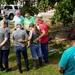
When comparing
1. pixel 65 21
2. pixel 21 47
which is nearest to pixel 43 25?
pixel 21 47

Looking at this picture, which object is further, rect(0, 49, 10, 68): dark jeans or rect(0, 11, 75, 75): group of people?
rect(0, 49, 10, 68): dark jeans

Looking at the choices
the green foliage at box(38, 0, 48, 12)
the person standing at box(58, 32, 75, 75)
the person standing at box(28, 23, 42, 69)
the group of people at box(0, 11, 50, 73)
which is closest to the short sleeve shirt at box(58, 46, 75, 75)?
the person standing at box(58, 32, 75, 75)

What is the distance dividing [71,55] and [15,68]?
15.7ft

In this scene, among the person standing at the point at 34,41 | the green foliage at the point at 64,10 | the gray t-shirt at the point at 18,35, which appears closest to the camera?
the gray t-shirt at the point at 18,35

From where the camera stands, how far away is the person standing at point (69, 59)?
4477 mm

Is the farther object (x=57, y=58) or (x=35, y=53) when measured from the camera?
(x=57, y=58)

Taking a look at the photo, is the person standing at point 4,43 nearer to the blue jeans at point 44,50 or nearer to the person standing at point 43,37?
the person standing at point 43,37

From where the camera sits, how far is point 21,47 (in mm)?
8141

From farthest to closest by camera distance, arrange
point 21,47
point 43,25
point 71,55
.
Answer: point 43,25, point 21,47, point 71,55

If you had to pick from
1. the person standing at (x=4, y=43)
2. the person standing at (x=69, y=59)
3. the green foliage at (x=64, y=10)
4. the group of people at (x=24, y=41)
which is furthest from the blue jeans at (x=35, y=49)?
the person standing at (x=69, y=59)

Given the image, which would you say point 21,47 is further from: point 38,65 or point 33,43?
point 38,65

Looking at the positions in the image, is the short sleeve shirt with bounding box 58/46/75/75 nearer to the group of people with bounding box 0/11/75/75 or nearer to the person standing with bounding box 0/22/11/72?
the group of people with bounding box 0/11/75/75

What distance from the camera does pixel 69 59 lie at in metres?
4.52

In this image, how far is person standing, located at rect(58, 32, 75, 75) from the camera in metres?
4.48
